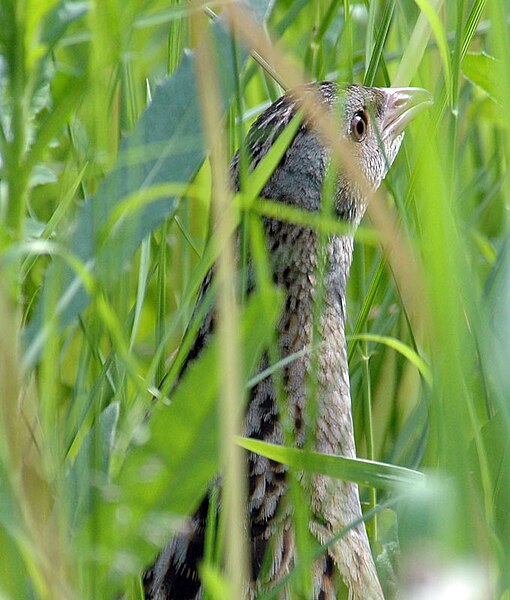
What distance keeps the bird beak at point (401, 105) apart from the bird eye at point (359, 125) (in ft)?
0.14

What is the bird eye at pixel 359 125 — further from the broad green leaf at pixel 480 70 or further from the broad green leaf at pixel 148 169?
the broad green leaf at pixel 148 169

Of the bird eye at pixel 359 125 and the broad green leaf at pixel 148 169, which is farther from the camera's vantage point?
the bird eye at pixel 359 125

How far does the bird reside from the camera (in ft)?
4.99

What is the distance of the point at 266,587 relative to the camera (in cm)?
148

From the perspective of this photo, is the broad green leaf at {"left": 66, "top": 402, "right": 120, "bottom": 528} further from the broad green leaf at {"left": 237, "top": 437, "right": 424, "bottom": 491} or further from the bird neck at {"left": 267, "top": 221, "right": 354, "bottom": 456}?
the bird neck at {"left": 267, "top": 221, "right": 354, "bottom": 456}

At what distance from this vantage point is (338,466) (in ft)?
3.62

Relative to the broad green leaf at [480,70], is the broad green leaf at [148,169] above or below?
below

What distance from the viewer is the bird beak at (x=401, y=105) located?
6.66ft

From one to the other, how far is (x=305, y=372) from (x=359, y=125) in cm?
58

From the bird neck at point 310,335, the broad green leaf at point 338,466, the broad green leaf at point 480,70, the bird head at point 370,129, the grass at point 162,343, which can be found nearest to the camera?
the grass at point 162,343

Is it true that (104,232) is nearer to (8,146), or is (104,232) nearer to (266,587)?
(8,146)

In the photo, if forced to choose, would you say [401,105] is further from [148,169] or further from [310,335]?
[148,169]

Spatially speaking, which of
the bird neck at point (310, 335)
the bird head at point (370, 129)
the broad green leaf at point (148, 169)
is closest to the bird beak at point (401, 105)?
the bird head at point (370, 129)

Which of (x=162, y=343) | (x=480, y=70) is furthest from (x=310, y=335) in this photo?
(x=480, y=70)
